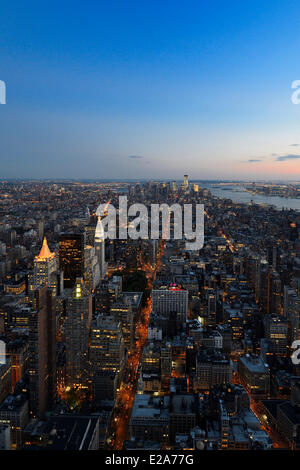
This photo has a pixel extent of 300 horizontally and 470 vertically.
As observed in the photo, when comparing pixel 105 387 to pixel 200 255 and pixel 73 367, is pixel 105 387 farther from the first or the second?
pixel 200 255

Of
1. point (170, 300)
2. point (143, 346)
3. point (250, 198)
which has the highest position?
point (250, 198)

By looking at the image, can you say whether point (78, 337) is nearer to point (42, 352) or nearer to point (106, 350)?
point (106, 350)

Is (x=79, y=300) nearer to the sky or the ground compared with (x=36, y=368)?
nearer to the sky

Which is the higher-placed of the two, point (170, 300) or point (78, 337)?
point (78, 337)


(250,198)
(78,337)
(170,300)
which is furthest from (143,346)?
(250,198)

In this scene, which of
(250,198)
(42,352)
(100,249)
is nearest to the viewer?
(42,352)
